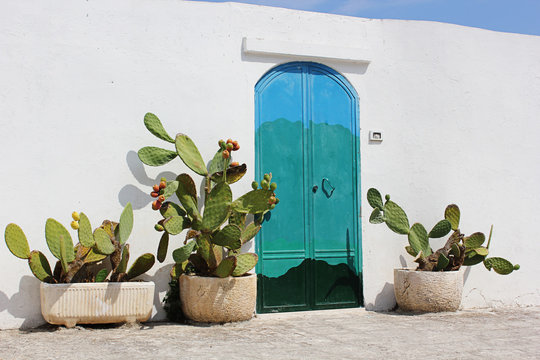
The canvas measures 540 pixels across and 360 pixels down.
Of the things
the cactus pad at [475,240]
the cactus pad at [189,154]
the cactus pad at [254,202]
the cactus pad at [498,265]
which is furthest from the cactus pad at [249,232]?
the cactus pad at [498,265]

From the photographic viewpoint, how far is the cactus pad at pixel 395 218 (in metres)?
5.87

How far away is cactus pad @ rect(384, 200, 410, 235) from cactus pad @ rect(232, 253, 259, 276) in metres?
1.45

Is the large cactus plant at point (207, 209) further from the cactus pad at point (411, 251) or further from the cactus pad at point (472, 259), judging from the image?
the cactus pad at point (472, 259)

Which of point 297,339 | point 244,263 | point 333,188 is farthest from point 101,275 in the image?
point 333,188

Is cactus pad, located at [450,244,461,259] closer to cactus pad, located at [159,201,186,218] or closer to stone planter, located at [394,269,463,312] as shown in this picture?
stone planter, located at [394,269,463,312]

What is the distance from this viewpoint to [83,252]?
489 cm

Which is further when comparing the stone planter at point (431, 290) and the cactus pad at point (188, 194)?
the stone planter at point (431, 290)

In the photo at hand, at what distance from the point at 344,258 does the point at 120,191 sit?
223cm

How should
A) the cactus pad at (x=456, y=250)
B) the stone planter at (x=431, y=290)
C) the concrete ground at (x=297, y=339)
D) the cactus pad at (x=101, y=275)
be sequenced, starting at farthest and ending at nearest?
the cactus pad at (x=456, y=250)
the stone planter at (x=431, y=290)
the cactus pad at (x=101, y=275)
the concrete ground at (x=297, y=339)

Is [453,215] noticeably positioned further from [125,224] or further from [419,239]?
[125,224]

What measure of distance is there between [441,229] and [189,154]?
8.39ft

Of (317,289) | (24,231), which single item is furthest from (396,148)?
(24,231)

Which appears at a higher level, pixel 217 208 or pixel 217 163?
pixel 217 163

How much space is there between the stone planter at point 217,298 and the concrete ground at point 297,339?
89mm
